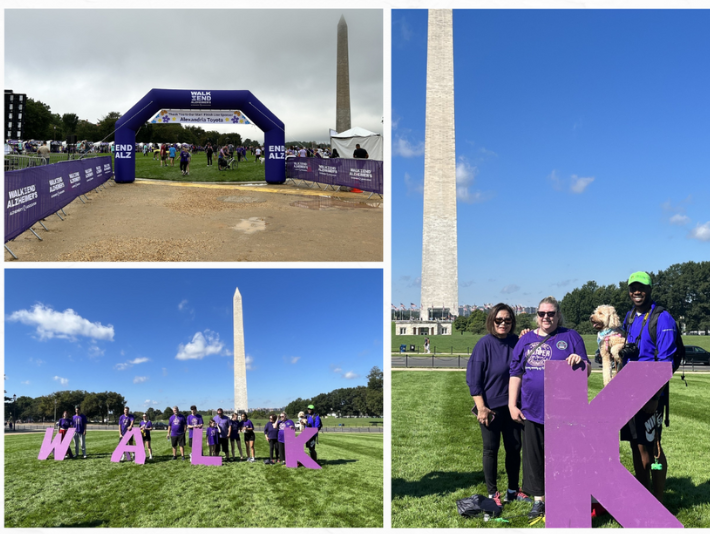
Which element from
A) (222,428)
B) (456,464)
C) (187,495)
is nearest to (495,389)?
(456,464)

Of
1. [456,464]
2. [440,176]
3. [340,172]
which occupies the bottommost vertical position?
[456,464]

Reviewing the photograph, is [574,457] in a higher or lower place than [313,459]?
higher

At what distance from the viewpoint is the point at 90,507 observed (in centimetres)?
543

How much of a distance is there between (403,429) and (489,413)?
4066 mm

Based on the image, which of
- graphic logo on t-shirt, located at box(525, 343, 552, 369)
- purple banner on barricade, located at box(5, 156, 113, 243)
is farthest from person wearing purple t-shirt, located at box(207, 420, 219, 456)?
graphic logo on t-shirt, located at box(525, 343, 552, 369)

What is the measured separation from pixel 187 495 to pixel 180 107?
1721cm

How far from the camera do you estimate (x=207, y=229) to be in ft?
38.0

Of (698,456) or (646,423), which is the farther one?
(698,456)

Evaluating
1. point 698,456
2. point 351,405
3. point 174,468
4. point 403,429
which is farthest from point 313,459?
point 351,405

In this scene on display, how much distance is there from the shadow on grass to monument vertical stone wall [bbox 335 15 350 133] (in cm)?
4669

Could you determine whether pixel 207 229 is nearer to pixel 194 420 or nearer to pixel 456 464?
pixel 194 420

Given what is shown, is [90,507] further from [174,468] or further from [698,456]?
[698,456]

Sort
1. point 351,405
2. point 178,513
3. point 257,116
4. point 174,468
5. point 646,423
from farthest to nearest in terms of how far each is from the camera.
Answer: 1. point 351,405
2. point 257,116
3. point 174,468
4. point 178,513
5. point 646,423

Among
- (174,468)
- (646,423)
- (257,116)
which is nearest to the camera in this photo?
(646,423)
